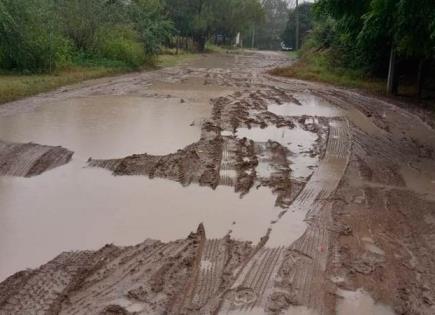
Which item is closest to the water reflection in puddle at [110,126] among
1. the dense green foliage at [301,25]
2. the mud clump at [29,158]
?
the mud clump at [29,158]

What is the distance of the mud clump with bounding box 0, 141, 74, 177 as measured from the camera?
798cm

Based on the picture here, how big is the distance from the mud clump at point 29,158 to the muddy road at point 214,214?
32 mm

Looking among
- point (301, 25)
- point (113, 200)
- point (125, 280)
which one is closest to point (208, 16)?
point (301, 25)

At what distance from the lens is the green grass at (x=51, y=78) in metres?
15.3

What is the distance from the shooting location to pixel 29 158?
8547mm

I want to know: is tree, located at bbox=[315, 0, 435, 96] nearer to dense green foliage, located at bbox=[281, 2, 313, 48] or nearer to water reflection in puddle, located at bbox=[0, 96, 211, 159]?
water reflection in puddle, located at bbox=[0, 96, 211, 159]

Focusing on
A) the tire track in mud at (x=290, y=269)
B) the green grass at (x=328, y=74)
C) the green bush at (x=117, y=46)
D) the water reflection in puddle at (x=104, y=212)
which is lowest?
the water reflection in puddle at (x=104, y=212)

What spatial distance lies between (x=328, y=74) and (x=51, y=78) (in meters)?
12.5

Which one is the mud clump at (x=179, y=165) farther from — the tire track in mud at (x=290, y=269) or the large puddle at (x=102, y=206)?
the tire track in mud at (x=290, y=269)

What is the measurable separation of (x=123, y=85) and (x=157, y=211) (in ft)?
44.7

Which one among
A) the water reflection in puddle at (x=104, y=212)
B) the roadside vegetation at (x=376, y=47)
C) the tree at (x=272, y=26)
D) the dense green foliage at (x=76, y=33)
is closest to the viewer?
the water reflection in puddle at (x=104, y=212)

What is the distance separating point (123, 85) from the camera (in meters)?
19.4

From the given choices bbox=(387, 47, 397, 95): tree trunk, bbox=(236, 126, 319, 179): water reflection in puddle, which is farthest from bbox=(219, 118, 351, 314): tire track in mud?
bbox=(387, 47, 397, 95): tree trunk

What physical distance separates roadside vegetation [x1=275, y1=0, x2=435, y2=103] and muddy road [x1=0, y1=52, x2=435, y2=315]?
2365mm
